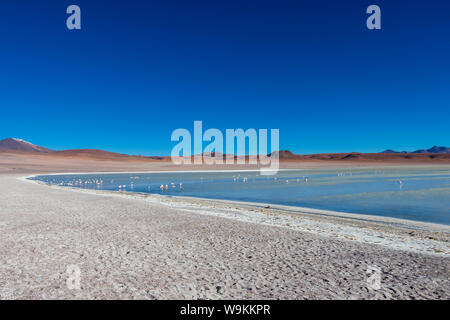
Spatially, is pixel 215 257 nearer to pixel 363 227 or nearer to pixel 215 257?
pixel 215 257

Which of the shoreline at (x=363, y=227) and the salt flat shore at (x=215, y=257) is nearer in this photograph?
the salt flat shore at (x=215, y=257)

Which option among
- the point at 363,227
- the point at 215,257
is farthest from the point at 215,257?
the point at 363,227

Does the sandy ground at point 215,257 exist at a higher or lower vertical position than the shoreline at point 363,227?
higher

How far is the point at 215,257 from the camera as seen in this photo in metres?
6.35

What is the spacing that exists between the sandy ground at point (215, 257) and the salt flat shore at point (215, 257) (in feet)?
0.06

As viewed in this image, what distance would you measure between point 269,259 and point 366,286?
6.34 ft

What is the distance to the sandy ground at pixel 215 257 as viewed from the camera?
4676mm

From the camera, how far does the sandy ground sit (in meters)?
4.68

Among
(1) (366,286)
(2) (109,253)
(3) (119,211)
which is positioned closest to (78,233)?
(2) (109,253)

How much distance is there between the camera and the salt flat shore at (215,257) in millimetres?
4680

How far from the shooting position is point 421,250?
7.25 m

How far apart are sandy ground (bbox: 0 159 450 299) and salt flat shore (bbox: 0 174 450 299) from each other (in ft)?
0.06
